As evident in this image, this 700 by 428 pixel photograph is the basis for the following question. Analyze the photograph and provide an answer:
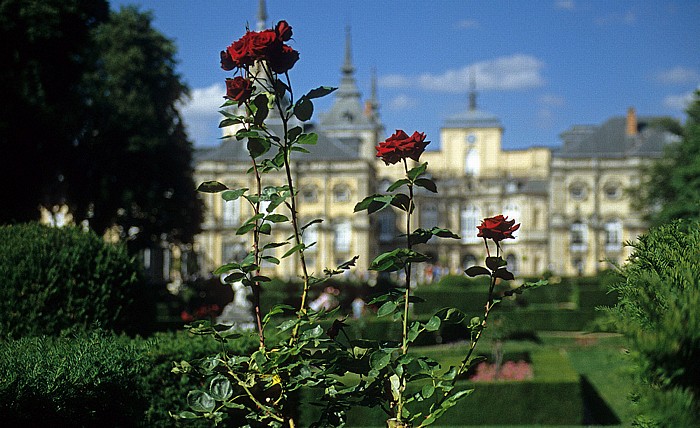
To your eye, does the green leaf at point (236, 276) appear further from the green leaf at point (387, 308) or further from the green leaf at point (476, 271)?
the green leaf at point (476, 271)

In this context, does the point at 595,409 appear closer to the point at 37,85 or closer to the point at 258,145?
the point at 258,145

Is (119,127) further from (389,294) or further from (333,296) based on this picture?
(389,294)

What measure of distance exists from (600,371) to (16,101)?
13724 millimetres

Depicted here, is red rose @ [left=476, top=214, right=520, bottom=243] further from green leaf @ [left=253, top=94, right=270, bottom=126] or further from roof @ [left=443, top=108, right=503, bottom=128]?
roof @ [left=443, top=108, right=503, bottom=128]

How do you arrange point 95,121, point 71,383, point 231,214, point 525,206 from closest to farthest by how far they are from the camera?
point 71,383 → point 95,121 → point 231,214 → point 525,206

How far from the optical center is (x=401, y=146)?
13.8 feet

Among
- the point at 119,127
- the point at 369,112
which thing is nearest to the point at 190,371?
the point at 119,127

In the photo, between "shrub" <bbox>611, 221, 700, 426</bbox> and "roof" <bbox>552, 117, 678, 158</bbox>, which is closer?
"shrub" <bbox>611, 221, 700, 426</bbox>

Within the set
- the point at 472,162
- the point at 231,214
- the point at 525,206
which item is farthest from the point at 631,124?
the point at 231,214

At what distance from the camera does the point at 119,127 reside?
28000 millimetres

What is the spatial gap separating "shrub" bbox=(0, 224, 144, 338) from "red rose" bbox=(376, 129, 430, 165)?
469cm

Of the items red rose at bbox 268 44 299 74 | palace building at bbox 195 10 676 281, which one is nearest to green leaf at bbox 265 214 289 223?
red rose at bbox 268 44 299 74

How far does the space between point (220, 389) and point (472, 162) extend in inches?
2722

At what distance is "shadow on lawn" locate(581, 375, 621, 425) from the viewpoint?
13.6 metres
